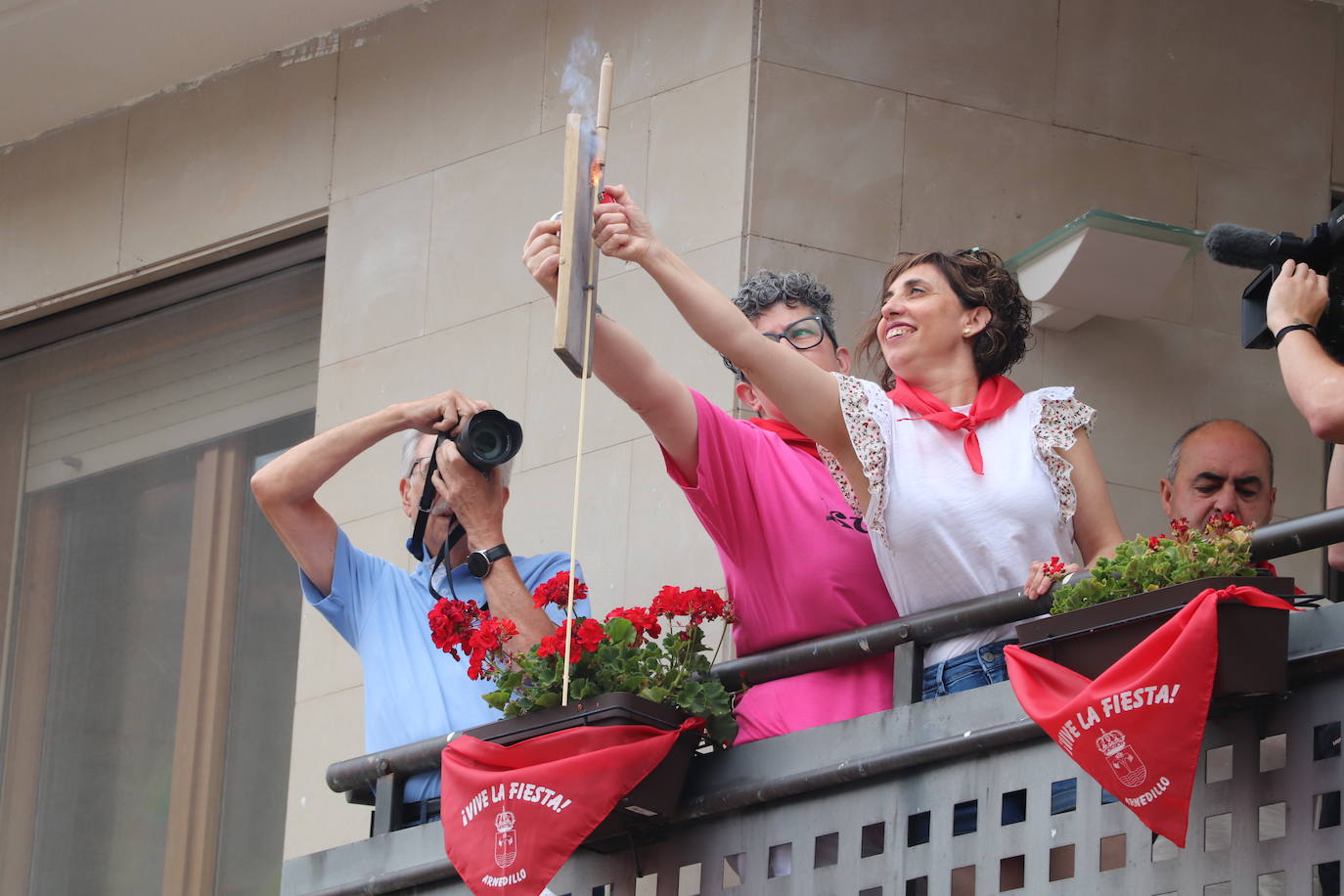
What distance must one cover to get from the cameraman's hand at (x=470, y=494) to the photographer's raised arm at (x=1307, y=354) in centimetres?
183

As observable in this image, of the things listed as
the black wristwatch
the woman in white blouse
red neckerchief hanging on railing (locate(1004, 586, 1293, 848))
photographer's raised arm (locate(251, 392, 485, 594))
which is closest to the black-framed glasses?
the woman in white blouse

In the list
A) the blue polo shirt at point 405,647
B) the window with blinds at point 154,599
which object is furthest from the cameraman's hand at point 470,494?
the window with blinds at point 154,599

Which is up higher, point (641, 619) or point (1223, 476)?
point (1223, 476)

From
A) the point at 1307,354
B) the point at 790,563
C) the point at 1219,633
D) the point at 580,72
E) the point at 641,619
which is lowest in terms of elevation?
the point at 1219,633

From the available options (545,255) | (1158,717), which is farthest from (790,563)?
(1158,717)

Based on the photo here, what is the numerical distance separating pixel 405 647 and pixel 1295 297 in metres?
2.20

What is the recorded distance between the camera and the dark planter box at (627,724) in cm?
450

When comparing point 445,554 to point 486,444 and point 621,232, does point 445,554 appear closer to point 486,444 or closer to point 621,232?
point 486,444

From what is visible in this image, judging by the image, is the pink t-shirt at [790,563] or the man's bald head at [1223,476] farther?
the man's bald head at [1223,476]

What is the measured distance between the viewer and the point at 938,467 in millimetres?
4516

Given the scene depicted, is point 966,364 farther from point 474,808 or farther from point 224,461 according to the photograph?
point 224,461

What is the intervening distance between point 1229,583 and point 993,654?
70 centimetres

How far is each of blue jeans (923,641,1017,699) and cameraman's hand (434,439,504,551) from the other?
1.18 m

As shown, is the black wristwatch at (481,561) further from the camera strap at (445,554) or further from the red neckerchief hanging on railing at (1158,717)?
the red neckerchief hanging on railing at (1158,717)
